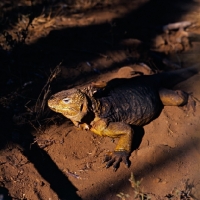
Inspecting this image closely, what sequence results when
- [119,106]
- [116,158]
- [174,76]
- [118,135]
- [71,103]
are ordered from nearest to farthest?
1. [71,103]
2. [116,158]
3. [118,135]
4. [119,106]
5. [174,76]

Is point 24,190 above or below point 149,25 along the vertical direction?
above

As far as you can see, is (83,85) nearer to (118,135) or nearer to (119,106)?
(119,106)

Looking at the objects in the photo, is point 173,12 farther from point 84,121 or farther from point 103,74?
point 84,121

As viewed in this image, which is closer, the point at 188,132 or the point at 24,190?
the point at 24,190

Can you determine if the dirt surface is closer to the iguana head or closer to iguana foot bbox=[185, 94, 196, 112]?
iguana foot bbox=[185, 94, 196, 112]

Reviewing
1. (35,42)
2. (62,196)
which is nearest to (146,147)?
(62,196)

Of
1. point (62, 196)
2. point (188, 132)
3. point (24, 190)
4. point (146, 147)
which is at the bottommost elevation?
point (188, 132)

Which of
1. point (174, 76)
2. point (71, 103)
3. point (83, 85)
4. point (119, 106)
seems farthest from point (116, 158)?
point (174, 76)

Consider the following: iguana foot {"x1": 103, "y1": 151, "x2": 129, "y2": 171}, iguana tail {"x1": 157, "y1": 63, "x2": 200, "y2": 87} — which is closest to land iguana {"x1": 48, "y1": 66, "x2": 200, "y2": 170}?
iguana foot {"x1": 103, "y1": 151, "x2": 129, "y2": 171}
